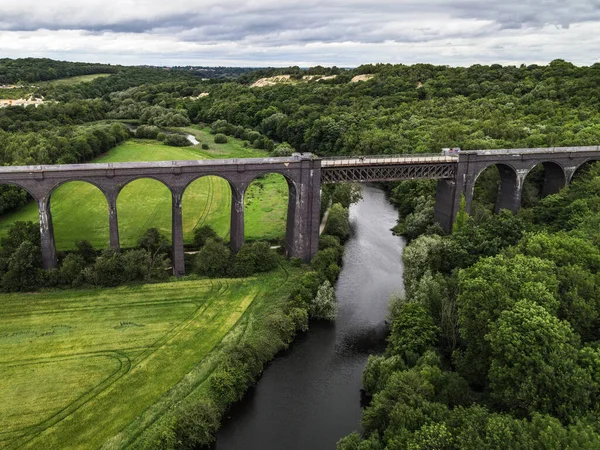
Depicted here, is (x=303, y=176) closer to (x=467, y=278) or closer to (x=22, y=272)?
(x=467, y=278)

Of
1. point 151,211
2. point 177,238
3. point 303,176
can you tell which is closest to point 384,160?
point 303,176

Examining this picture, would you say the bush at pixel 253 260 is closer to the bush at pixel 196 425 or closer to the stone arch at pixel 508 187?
the bush at pixel 196 425

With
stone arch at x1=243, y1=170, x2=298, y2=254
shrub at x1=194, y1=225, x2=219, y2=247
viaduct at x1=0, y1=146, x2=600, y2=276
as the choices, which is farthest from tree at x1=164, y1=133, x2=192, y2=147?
viaduct at x1=0, y1=146, x2=600, y2=276

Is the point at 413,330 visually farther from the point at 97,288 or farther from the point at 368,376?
the point at 97,288

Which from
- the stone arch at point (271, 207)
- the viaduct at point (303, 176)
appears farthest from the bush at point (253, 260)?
the stone arch at point (271, 207)

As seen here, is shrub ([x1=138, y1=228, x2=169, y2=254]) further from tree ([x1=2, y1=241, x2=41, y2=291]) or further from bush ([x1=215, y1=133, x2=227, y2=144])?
bush ([x1=215, y1=133, x2=227, y2=144])

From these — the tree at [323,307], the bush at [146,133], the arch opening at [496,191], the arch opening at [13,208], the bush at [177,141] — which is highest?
the bush at [146,133]
